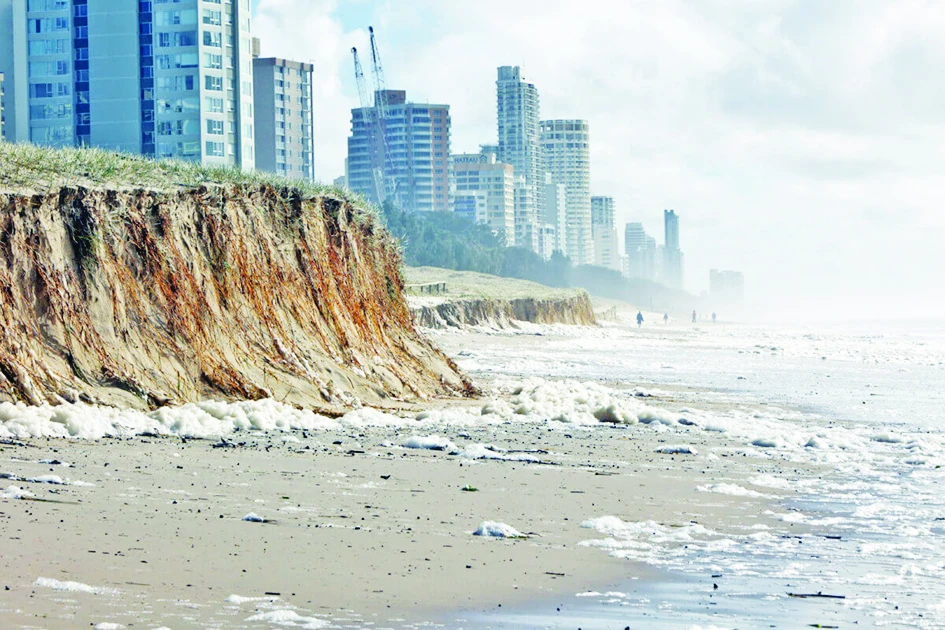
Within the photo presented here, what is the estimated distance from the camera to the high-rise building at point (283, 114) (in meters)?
175

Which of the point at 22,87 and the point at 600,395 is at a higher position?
the point at 22,87

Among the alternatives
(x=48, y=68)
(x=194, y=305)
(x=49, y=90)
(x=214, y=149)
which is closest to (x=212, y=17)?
(x=214, y=149)

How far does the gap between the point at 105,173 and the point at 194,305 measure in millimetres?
2493

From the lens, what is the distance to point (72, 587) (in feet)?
22.6

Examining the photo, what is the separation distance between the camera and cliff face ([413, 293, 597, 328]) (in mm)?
68369

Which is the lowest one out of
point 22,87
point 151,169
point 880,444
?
point 880,444

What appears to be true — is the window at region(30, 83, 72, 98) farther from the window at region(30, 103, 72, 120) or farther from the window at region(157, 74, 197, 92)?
the window at region(157, 74, 197, 92)

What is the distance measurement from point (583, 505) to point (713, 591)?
3.27 m

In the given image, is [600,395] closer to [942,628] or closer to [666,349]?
[942,628]

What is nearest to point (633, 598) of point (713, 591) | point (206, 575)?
point (713, 591)

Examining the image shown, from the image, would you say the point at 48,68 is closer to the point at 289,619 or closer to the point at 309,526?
the point at 309,526

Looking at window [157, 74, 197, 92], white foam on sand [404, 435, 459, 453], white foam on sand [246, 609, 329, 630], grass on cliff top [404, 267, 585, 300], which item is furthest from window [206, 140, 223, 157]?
white foam on sand [246, 609, 329, 630]

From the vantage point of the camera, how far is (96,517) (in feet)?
28.9

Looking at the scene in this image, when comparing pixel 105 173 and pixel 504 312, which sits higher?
pixel 105 173
